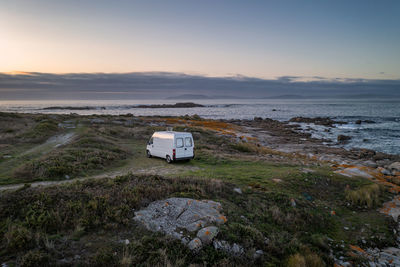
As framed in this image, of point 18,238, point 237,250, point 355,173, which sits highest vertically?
point 18,238

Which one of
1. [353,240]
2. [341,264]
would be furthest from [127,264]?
[353,240]

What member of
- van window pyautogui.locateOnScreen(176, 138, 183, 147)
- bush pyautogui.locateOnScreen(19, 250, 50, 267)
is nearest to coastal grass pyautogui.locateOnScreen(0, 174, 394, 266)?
bush pyautogui.locateOnScreen(19, 250, 50, 267)

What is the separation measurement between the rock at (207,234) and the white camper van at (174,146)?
11.9 meters

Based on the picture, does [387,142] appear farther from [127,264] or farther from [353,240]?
[127,264]

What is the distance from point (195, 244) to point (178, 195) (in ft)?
11.0

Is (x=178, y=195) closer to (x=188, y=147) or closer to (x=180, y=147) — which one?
(x=180, y=147)

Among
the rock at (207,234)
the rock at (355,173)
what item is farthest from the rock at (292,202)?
the rock at (355,173)

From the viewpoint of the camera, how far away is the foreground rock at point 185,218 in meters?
6.91

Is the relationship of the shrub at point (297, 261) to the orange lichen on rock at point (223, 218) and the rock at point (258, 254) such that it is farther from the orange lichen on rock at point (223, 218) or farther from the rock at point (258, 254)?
Result: the orange lichen on rock at point (223, 218)

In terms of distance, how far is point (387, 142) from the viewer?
40062 millimetres

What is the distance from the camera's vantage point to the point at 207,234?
694 cm

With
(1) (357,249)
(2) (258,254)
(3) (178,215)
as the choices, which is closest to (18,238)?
(3) (178,215)

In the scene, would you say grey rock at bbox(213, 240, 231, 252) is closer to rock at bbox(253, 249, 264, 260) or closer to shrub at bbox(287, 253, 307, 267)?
→ rock at bbox(253, 249, 264, 260)

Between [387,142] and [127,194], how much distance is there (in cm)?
4729
